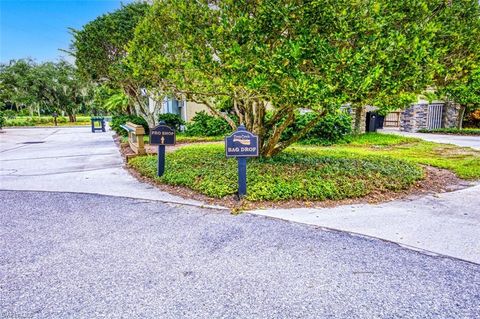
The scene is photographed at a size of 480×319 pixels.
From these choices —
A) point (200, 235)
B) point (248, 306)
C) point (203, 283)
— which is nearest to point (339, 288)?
point (248, 306)

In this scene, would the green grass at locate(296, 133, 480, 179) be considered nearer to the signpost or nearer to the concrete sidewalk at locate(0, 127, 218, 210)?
the signpost

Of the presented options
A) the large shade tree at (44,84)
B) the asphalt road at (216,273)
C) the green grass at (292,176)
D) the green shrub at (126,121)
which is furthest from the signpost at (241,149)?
the large shade tree at (44,84)

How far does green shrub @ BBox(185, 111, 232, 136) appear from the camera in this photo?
14852mm

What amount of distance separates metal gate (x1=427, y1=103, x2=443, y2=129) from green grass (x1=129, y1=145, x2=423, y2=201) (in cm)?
1439

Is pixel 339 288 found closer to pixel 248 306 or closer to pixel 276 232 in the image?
pixel 248 306

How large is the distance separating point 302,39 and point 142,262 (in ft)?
11.9

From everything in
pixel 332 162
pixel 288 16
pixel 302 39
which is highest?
pixel 288 16

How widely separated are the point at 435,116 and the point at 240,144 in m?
18.9

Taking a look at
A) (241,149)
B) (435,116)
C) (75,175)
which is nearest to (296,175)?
(241,149)

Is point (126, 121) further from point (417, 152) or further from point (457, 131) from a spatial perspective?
point (457, 131)

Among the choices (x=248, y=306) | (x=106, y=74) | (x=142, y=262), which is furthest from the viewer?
(x=106, y=74)

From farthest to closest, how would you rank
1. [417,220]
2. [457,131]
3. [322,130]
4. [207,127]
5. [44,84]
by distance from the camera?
[44,84] → [457,131] → [207,127] → [322,130] → [417,220]

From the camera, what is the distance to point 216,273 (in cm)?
290

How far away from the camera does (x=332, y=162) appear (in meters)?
7.05
